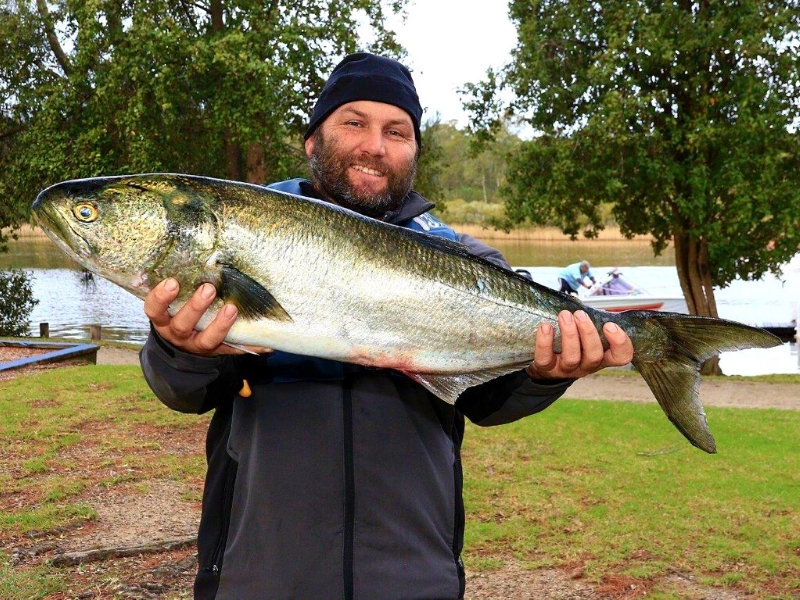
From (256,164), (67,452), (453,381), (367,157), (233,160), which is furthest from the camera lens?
(233,160)

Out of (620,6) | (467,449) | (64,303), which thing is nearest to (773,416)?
(467,449)

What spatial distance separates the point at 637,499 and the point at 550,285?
83.8ft

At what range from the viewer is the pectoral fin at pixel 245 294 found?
2.65 m

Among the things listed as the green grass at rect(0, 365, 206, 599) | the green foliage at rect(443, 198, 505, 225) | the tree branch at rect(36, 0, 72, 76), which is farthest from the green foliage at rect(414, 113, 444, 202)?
the green foliage at rect(443, 198, 505, 225)

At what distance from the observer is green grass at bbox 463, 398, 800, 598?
5.91 metres

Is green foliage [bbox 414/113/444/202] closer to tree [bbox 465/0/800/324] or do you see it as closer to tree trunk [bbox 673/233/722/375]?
tree [bbox 465/0/800/324]

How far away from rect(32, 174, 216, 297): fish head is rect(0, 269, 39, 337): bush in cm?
2233

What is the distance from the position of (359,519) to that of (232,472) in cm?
48

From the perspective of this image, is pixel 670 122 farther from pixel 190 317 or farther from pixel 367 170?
pixel 190 317

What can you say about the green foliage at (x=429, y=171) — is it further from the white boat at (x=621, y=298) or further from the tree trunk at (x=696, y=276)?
the tree trunk at (x=696, y=276)

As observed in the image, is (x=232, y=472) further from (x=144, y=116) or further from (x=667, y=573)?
(x=144, y=116)

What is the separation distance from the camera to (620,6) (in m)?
15.9

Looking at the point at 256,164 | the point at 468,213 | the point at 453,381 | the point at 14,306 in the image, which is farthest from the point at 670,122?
the point at 468,213

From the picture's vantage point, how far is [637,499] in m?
7.05
